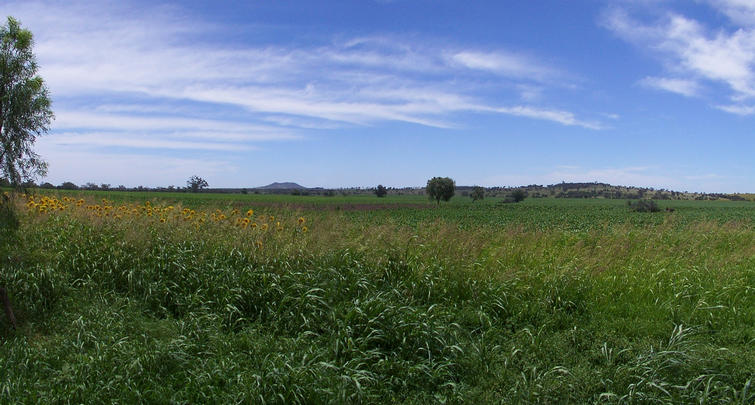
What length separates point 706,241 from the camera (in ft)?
36.9

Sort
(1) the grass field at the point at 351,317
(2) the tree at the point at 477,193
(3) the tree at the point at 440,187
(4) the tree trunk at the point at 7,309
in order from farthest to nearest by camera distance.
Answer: (2) the tree at the point at 477,193, (3) the tree at the point at 440,187, (4) the tree trunk at the point at 7,309, (1) the grass field at the point at 351,317

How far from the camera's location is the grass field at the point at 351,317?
421 centimetres

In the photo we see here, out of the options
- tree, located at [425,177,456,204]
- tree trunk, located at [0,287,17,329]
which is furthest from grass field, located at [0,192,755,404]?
tree, located at [425,177,456,204]

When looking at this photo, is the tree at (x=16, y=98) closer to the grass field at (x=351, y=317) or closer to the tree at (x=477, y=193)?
the grass field at (x=351, y=317)

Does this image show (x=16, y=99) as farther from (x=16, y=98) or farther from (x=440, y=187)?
(x=440, y=187)

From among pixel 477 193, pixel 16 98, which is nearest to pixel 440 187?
pixel 477 193

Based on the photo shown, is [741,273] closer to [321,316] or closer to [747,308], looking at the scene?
[747,308]

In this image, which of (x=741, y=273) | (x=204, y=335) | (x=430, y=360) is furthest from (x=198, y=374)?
(x=741, y=273)

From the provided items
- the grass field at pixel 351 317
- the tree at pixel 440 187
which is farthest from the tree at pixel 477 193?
the grass field at pixel 351 317

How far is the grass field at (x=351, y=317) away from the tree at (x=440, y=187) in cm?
5127

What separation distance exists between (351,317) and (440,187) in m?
56.1

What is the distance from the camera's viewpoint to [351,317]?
531cm

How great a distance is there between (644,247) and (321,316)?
7830 millimetres

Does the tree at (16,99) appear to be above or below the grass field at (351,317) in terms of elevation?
above
